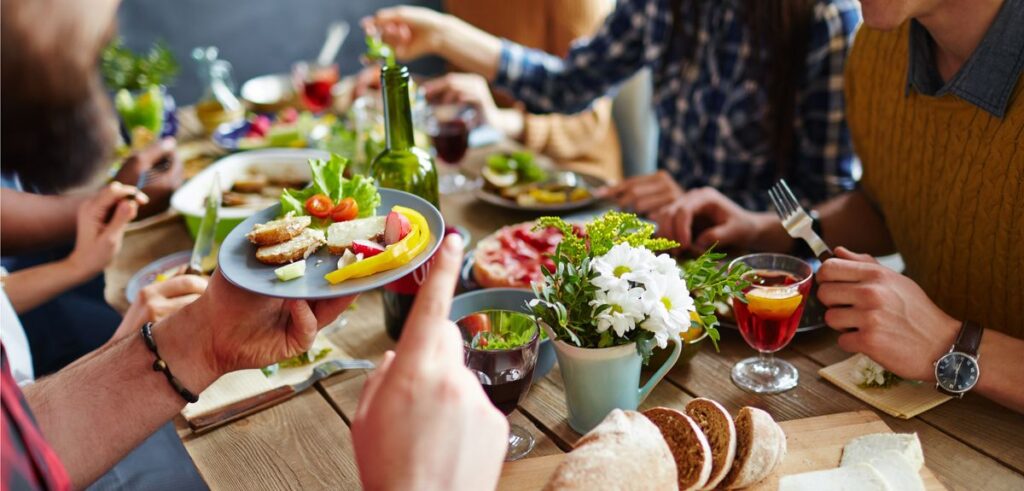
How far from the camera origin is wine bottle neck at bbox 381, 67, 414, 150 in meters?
1.25

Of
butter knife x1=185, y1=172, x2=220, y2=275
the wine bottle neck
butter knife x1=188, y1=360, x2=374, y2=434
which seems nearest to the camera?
butter knife x1=188, y1=360, x2=374, y2=434

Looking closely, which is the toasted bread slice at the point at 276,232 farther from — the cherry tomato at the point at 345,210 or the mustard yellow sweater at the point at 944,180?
the mustard yellow sweater at the point at 944,180

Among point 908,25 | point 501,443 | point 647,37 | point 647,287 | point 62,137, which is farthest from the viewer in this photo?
point 647,37

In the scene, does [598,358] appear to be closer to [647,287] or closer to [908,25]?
[647,287]

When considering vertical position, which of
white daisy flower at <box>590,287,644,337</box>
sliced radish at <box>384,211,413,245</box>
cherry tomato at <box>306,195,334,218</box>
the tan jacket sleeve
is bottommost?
the tan jacket sleeve

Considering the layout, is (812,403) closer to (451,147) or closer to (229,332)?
(229,332)

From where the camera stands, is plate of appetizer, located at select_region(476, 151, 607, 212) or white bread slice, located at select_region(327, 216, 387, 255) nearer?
white bread slice, located at select_region(327, 216, 387, 255)

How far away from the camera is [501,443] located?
0.77 m

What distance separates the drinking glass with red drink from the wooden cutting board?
73.5 inches

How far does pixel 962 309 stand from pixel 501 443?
1.06 m

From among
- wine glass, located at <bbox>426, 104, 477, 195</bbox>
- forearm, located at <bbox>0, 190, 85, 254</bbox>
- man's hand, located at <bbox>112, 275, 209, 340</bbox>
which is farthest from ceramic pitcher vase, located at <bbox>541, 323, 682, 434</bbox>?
forearm, located at <bbox>0, 190, 85, 254</bbox>

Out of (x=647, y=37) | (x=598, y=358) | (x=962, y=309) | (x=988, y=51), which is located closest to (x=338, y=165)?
(x=598, y=358)

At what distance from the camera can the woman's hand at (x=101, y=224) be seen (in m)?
1.59

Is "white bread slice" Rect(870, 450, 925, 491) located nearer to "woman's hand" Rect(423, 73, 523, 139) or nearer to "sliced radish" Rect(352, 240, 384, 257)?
"sliced radish" Rect(352, 240, 384, 257)
